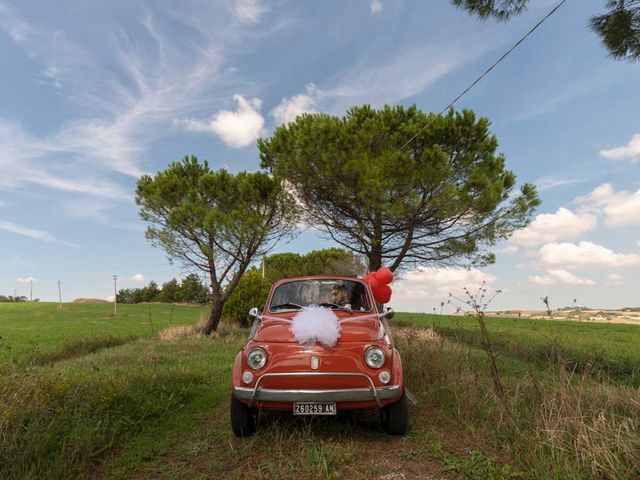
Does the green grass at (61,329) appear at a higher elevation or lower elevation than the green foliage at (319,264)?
lower

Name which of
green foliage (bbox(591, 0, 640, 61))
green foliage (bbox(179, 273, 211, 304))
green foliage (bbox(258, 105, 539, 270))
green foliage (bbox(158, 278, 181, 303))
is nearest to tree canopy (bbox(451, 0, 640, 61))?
green foliage (bbox(591, 0, 640, 61))

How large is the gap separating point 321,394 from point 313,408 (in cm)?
20

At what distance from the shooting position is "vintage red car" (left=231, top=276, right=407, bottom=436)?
407 cm

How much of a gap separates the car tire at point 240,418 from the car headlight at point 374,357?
141cm

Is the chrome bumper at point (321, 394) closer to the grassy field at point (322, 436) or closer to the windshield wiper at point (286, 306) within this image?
the grassy field at point (322, 436)

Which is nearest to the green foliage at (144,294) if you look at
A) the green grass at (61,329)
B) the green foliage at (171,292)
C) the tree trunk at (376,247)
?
the green foliage at (171,292)

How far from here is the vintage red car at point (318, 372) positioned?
Result: 13.3 feet

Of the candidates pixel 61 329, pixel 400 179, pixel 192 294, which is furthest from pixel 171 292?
pixel 400 179

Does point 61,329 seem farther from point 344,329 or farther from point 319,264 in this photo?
point 344,329

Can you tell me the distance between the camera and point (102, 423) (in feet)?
14.7

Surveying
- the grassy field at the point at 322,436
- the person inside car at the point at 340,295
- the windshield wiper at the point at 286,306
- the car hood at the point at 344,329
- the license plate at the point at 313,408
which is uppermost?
the person inside car at the point at 340,295

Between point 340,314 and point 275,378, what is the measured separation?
1359 millimetres

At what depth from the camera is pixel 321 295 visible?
558 cm

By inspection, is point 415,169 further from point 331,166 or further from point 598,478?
point 598,478
